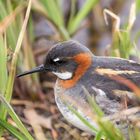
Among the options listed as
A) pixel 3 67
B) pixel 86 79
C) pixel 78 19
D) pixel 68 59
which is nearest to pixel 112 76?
pixel 86 79

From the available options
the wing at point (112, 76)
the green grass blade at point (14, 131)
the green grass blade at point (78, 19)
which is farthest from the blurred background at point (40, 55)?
the wing at point (112, 76)

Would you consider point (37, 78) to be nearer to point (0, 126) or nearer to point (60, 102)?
point (60, 102)

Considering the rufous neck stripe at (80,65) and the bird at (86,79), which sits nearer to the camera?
the bird at (86,79)

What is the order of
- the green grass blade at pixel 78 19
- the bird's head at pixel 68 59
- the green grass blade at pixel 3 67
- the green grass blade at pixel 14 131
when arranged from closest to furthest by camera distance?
1. the green grass blade at pixel 14 131
2. the green grass blade at pixel 3 67
3. the bird's head at pixel 68 59
4. the green grass blade at pixel 78 19

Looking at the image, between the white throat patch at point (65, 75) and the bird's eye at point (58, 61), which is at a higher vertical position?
the bird's eye at point (58, 61)

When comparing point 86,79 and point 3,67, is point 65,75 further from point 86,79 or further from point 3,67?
point 3,67

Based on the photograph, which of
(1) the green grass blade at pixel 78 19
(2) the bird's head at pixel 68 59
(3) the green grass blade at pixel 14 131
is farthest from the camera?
(1) the green grass blade at pixel 78 19

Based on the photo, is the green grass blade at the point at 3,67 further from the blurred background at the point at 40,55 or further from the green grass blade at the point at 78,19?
the green grass blade at the point at 78,19
